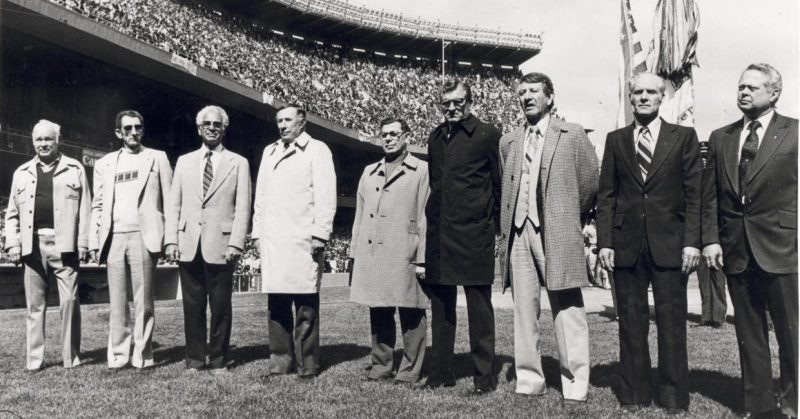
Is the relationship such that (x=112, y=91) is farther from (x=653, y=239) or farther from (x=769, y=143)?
(x=769, y=143)

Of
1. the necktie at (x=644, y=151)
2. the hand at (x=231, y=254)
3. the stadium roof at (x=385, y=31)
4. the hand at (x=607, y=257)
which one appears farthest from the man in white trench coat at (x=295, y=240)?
the stadium roof at (x=385, y=31)

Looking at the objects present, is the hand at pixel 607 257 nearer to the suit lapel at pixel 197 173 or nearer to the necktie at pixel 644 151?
the necktie at pixel 644 151

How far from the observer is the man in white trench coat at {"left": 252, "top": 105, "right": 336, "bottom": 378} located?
16.6 ft

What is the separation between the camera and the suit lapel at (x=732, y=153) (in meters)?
3.74

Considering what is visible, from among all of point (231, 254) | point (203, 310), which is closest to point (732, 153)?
point (231, 254)

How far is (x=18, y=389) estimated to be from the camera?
4.52m

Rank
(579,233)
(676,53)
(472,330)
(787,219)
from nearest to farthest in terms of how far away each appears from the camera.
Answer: (787,219)
(579,233)
(472,330)
(676,53)

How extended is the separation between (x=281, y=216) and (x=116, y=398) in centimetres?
176

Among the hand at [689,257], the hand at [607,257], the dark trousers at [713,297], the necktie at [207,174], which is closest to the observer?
the hand at [689,257]

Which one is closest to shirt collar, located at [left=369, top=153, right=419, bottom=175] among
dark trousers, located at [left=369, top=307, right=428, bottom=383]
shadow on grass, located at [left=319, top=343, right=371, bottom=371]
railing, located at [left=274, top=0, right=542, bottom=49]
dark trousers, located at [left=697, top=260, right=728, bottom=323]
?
dark trousers, located at [left=369, top=307, right=428, bottom=383]

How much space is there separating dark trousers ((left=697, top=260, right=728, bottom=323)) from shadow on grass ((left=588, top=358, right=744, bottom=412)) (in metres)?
3.23

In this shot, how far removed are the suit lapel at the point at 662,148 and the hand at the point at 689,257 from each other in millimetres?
471

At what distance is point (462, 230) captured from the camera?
4477mm

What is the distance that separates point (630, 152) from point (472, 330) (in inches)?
62.2
